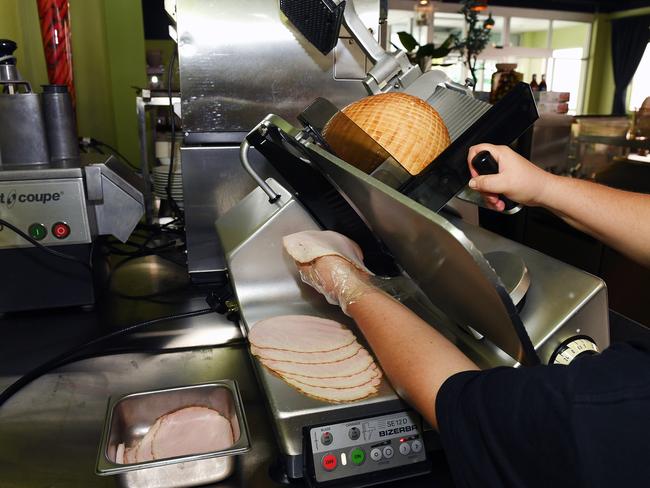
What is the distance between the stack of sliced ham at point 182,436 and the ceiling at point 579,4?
35.4ft

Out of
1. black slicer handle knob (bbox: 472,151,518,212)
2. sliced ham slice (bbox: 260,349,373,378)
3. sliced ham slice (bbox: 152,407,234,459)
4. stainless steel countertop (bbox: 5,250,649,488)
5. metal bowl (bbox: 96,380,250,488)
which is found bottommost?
stainless steel countertop (bbox: 5,250,649,488)

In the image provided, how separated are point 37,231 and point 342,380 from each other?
796mm

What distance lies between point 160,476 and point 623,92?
12.6 m

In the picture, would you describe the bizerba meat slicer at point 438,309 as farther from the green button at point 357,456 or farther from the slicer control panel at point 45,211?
the slicer control panel at point 45,211

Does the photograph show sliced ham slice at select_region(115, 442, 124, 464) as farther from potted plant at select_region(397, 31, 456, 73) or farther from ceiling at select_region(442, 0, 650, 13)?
ceiling at select_region(442, 0, 650, 13)

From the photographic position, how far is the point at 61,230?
1.11 metres

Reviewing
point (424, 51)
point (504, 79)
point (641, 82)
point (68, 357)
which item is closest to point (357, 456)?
point (68, 357)

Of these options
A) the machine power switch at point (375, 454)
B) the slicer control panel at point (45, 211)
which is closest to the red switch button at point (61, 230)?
the slicer control panel at point (45, 211)

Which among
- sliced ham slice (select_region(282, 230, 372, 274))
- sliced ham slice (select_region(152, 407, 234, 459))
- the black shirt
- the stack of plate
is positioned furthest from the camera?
the stack of plate

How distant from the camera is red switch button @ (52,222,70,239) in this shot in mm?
1109

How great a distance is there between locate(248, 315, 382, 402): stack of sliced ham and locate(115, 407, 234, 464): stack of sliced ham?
12 cm

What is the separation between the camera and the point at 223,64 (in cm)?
131

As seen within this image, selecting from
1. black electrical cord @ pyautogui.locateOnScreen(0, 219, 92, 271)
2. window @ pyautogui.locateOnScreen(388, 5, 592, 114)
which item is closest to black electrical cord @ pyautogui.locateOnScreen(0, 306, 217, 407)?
black electrical cord @ pyautogui.locateOnScreen(0, 219, 92, 271)

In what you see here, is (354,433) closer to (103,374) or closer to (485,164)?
(485,164)
